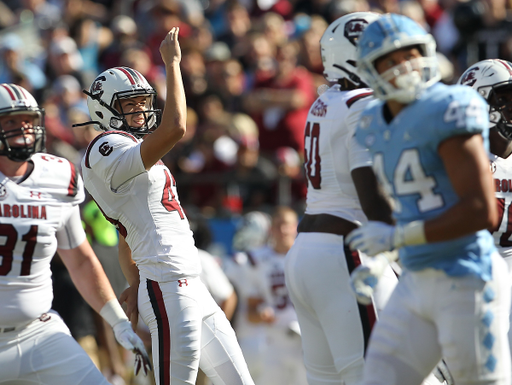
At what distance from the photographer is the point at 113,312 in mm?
4598

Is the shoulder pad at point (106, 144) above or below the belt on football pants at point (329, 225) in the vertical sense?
above

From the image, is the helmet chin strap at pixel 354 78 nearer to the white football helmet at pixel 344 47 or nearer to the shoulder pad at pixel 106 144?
the white football helmet at pixel 344 47

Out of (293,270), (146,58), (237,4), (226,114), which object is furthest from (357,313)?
(237,4)

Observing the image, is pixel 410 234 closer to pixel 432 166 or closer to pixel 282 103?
pixel 432 166

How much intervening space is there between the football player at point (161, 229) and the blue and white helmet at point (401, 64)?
3.80 ft

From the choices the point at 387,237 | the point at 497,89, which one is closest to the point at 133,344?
the point at 387,237

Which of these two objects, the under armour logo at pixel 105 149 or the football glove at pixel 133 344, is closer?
the under armour logo at pixel 105 149

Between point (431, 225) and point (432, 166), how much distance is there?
0.23 metres

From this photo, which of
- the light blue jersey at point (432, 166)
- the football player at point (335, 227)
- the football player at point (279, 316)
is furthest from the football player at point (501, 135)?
the football player at point (279, 316)

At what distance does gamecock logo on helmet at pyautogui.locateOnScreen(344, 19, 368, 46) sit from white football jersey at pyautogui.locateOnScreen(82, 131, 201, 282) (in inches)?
46.3

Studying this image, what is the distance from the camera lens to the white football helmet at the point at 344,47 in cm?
410

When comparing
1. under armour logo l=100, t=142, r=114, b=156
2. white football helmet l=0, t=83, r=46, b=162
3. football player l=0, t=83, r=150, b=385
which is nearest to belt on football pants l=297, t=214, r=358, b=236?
Answer: under armour logo l=100, t=142, r=114, b=156

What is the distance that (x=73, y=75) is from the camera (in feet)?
35.7

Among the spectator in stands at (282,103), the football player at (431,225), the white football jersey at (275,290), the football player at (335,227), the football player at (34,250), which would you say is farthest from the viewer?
the spectator in stands at (282,103)
